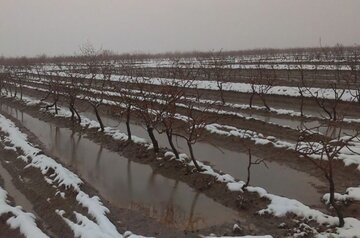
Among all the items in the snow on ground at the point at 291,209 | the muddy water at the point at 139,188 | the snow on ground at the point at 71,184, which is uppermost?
the snow on ground at the point at 291,209

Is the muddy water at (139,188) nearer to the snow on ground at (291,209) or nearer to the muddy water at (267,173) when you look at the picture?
the snow on ground at (291,209)

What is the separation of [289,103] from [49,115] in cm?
1458

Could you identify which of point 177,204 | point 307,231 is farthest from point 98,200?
point 307,231

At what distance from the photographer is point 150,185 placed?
13.7 meters

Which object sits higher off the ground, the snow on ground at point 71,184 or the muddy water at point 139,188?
the snow on ground at point 71,184

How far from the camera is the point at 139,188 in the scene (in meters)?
13.5

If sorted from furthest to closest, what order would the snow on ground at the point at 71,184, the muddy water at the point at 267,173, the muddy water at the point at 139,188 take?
1. the muddy water at the point at 267,173
2. the muddy water at the point at 139,188
3. the snow on ground at the point at 71,184

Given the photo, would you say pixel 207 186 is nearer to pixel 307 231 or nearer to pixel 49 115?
pixel 307 231

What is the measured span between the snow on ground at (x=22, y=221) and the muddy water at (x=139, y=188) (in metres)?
2.53

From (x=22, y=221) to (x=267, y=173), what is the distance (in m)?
7.64

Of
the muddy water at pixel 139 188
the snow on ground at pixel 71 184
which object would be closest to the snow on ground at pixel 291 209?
the snow on ground at pixel 71 184

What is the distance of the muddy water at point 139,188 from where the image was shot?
11078mm

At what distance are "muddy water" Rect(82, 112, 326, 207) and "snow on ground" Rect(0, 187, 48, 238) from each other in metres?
6.33

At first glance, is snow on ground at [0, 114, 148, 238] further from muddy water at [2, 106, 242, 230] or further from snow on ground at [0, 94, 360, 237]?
muddy water at [2, 106, 242, 230]
